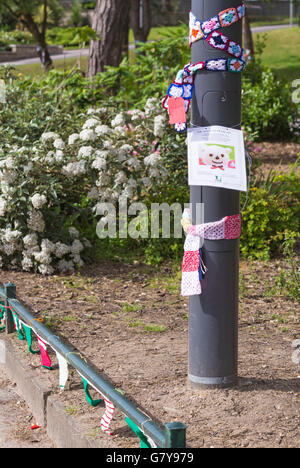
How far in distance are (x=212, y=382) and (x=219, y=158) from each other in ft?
3.73

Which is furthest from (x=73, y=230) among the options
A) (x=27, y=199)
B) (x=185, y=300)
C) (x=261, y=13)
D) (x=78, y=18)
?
(x=261, y=13)

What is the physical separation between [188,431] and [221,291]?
686 millimetres

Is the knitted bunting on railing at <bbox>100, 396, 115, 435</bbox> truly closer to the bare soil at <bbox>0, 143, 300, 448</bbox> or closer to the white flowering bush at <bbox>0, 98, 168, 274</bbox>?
the bare soil at <bbox>0, 143, 300, 448</bbox>

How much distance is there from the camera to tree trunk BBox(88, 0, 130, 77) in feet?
32.0

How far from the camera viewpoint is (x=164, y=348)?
14.2 feet

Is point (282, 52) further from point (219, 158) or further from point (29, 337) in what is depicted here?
point (219, 158)

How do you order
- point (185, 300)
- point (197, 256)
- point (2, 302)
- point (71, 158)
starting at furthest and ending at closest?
point (71, 158) → point (185, 300) → point (2, 302) → point (197, 256)

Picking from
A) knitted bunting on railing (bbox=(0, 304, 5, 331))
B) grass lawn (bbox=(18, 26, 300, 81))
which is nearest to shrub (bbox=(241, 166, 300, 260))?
knitted bunting on railing (bbox=(0, 304, 5, 331))

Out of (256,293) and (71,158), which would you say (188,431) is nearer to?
(256,293)

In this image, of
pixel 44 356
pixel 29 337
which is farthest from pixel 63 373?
pixel 29 337

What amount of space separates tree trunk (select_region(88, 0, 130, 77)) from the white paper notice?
6.80 m

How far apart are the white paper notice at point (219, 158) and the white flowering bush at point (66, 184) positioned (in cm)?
275

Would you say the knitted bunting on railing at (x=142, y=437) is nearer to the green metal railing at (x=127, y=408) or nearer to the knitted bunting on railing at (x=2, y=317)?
the green metal railing at (x=127, y=408)
